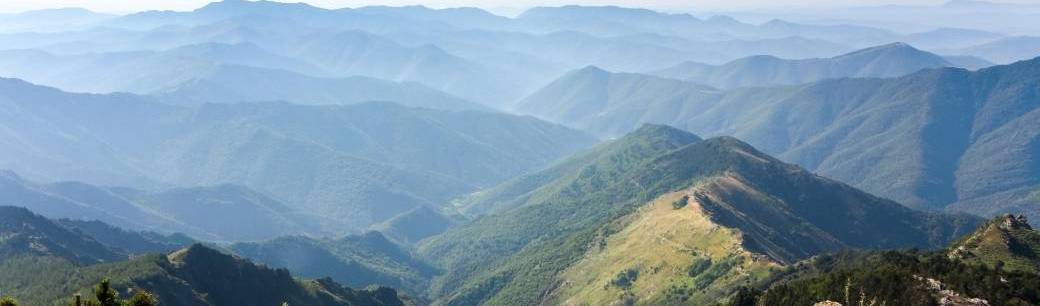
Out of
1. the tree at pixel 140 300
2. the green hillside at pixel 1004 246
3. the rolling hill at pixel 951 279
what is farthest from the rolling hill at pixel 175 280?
the green hillside at pixel 1004 246

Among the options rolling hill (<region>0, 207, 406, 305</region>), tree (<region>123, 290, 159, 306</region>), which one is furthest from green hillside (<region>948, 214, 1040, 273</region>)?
rolling hill (<region>0, 207, 406, 305</region>)

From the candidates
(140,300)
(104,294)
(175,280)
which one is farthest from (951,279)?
(175,280)

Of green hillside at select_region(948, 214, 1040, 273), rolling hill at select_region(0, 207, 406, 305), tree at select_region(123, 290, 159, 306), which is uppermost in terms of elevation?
tree at select_region(123, 290, 159, 306)

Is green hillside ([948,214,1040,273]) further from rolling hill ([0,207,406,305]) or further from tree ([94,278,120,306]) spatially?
rolling hill ([0,207,406,305])

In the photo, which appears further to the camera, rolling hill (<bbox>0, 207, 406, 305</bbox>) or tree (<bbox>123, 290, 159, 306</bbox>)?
rolling hill (<bbox>0, 207, 406, 305</bbox>)

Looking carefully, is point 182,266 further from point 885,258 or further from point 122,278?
point 885,258

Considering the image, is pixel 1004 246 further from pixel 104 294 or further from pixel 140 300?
pixel 104 294

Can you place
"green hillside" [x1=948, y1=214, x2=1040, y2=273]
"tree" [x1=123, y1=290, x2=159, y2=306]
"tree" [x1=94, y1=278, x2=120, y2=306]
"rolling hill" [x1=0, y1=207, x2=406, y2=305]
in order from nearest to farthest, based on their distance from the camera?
1. "tree" [x1=94, y1=278, x2=120, y2=306]
2. "tree" [x1=123, y1=290, x2=159, y2=306]
3. "green hillside" [x1=948, y1=214, x2=1040, y2=273]
4. "rolling hill" [x1=0, y1=207, x2=406, y2=305]

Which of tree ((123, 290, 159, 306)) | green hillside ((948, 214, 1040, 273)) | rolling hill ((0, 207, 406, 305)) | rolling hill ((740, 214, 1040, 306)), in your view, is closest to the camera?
tree ((123, 290, 159, 306))

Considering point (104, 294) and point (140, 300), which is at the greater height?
point (104, 294)

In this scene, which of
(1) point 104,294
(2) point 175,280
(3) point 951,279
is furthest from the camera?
(2) point 175,280

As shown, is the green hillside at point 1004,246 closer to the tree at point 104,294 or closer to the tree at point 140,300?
the tree at point 140,300

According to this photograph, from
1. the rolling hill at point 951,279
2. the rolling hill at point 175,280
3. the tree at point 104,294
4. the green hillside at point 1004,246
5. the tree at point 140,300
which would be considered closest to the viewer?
the tree at point 104,294

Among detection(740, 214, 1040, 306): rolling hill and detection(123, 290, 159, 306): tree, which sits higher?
detection(123, 290, 159, 306): tree
